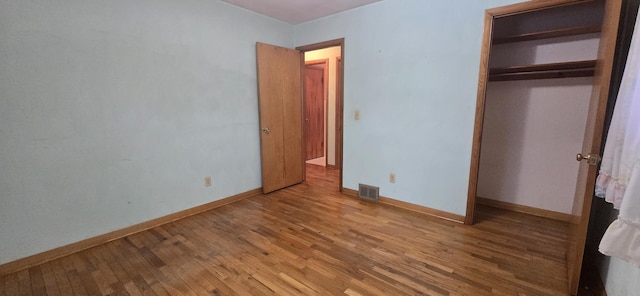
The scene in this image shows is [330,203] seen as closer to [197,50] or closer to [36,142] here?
[197,50]

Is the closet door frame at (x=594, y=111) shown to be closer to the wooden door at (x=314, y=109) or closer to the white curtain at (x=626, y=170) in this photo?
the white curtain at (x=626, y=170)

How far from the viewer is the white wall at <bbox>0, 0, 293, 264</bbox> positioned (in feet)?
6.05

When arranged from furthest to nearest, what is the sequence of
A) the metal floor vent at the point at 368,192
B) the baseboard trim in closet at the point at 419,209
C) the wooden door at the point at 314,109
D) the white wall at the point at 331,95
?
the wooden door at the point at 314,109 < the white wall at the point at 331,95 < the metal floor vent at the point at 368,192 < the baseboard trim in closet at the point at 419,209

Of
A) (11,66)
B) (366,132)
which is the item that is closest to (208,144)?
(11,66)

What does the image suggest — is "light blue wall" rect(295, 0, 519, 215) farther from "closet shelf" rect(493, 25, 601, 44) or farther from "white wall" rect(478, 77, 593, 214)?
"white wall" rect(478, 77, 593, 214)

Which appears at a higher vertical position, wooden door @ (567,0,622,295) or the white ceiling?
the white ceiling

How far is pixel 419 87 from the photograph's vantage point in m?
2.71

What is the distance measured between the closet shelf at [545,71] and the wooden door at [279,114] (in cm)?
230

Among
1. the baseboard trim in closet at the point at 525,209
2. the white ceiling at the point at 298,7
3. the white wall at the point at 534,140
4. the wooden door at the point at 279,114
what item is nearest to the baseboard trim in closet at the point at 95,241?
the wooden door at the point at 279,114

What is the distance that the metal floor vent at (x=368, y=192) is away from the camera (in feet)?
10.4

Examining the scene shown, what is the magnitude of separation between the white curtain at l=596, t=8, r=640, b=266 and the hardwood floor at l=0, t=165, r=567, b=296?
2.68ft

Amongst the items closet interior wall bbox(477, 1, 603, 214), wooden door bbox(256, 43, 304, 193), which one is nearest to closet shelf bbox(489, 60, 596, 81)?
closet interior wall bbox(477, 1, 603, 214)

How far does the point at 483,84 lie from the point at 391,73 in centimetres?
88

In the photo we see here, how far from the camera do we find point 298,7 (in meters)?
2.99
